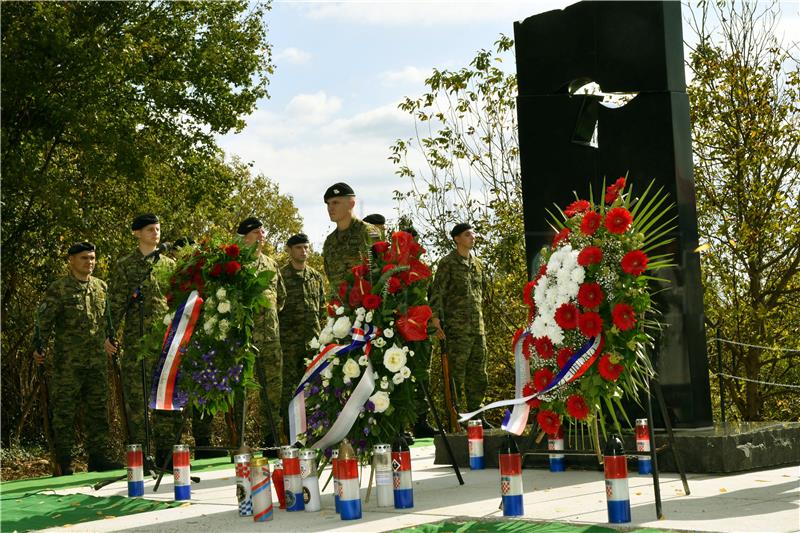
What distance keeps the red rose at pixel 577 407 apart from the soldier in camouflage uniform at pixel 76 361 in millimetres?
6059

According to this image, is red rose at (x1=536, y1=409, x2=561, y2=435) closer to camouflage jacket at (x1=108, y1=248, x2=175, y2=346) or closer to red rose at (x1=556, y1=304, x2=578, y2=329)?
red rose at (x1=556, y1=304, x2=578, y2=329)

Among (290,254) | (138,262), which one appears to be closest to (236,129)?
(290,254)

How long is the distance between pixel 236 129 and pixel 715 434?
44.2ft

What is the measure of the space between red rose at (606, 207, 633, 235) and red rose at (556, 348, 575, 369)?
72 cm

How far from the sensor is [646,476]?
22.5 feet

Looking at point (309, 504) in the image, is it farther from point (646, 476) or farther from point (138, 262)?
point (138, 262)

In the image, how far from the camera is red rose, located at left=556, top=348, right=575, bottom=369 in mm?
5598

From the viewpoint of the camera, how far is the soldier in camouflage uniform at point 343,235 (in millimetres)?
7746

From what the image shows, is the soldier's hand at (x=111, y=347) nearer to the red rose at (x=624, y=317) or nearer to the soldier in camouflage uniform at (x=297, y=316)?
the soldier in camouflage uniform at (x=297, y=316)

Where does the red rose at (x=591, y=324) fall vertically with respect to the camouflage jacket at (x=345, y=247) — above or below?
below

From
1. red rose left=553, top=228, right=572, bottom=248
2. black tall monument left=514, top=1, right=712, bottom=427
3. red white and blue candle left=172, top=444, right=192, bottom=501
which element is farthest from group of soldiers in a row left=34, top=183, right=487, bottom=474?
red rose left=553, top=228, right=572, bottom=248

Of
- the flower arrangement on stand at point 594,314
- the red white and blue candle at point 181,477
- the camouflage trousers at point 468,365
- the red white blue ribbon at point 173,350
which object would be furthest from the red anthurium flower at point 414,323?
the camouflage trousers at point 468,365

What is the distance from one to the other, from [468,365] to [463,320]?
49 cm

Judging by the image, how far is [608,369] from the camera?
5473 millimetres
